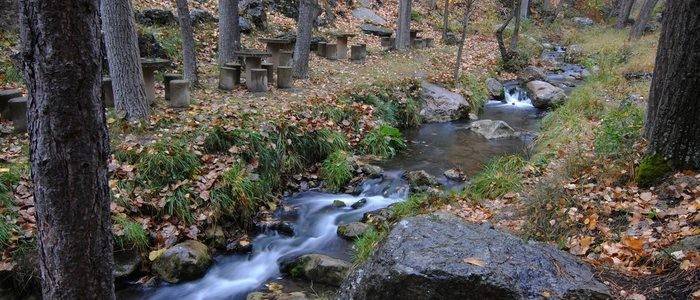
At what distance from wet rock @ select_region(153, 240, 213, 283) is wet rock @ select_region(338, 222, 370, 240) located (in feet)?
6.56

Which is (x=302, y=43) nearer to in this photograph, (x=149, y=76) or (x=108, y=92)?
(x=149, y=76)

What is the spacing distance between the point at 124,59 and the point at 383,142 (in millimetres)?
5203

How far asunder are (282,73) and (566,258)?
835cm

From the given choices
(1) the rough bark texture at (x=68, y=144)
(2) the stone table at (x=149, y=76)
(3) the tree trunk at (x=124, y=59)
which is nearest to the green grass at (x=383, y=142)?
(2) the stone table at (x=149, y=76)

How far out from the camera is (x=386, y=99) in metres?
12.1

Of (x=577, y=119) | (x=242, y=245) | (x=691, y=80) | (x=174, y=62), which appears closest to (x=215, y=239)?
(x=242, y=245)

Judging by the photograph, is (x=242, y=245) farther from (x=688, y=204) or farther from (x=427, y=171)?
(x=688, y=204)

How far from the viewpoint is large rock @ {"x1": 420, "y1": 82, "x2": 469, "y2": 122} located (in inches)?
505

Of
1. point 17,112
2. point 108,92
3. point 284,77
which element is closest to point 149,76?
point 108,92

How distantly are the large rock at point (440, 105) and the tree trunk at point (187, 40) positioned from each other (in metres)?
5.91

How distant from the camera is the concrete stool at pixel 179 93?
851 centimetres

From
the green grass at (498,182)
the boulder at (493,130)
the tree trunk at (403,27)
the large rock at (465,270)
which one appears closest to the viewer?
the large rock at (465,270)

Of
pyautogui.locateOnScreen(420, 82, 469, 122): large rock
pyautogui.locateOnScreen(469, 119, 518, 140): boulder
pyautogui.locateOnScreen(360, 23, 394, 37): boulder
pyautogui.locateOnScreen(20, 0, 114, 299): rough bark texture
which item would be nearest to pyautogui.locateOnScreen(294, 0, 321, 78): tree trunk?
pyautogui.locateOnScreen(420, 82, 469, 122): large rock

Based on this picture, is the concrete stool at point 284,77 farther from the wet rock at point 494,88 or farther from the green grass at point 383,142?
the wet rock at point 494,88
